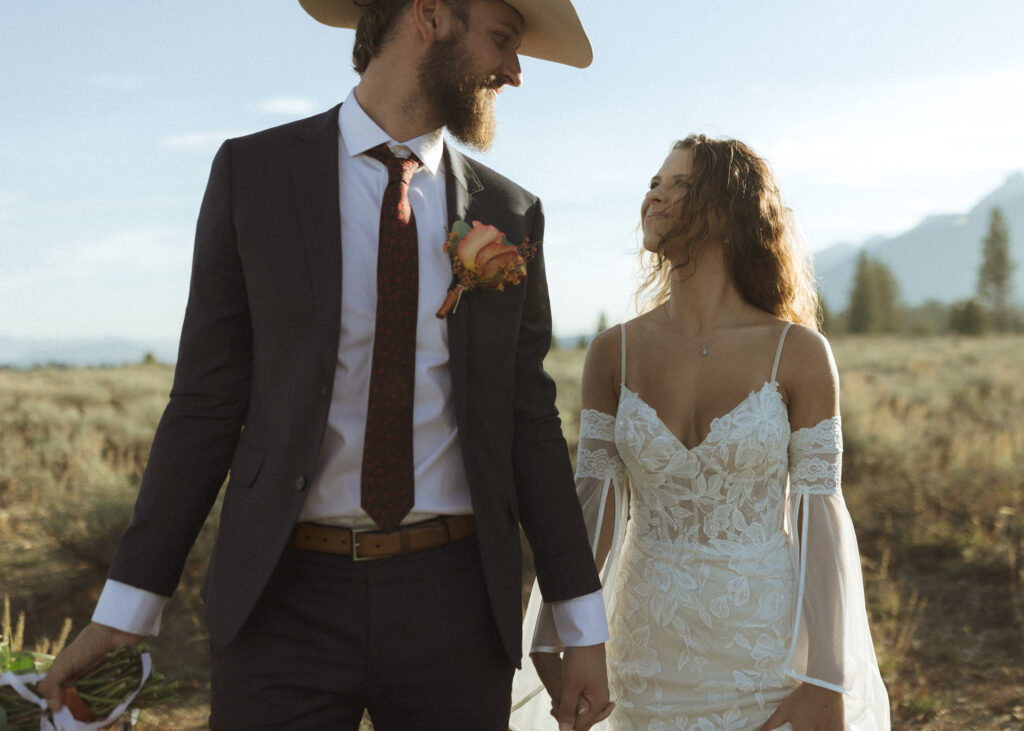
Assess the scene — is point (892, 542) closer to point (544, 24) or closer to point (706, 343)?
point (706, 343)

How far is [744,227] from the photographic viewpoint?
2699 mm

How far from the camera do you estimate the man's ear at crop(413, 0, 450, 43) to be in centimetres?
211

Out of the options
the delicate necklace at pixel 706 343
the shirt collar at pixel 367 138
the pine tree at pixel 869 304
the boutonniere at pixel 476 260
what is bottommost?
the delicate necklace at pixel 706 343

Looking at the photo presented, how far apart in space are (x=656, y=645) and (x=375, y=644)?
3.26 ft

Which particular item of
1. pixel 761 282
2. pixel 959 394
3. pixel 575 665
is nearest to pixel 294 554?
pixel 575 665

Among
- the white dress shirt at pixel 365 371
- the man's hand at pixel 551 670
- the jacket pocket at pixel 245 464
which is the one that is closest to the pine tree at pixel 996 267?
the man's hand at pixel 551 670

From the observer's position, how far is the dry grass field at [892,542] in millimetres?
5812

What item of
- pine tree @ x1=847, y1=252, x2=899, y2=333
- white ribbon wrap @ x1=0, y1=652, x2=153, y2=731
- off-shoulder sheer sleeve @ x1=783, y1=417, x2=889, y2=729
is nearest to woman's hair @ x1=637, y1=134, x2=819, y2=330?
off-shoulder sheer sleeve @ x1=783, y1=417, x2=889, y2=729

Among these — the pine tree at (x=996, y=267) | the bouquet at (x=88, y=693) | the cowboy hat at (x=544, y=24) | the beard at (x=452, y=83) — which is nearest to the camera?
the bouquet at (x=88, y=693)

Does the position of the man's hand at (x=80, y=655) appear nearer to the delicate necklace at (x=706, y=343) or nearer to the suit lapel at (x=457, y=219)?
the suit lapel at (x=457, y=219)

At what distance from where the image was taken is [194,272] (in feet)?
6.53

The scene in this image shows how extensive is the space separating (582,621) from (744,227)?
1248 mm

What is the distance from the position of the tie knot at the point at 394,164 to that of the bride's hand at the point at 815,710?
1.61 m

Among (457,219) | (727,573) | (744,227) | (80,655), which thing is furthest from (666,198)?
(80,655)
